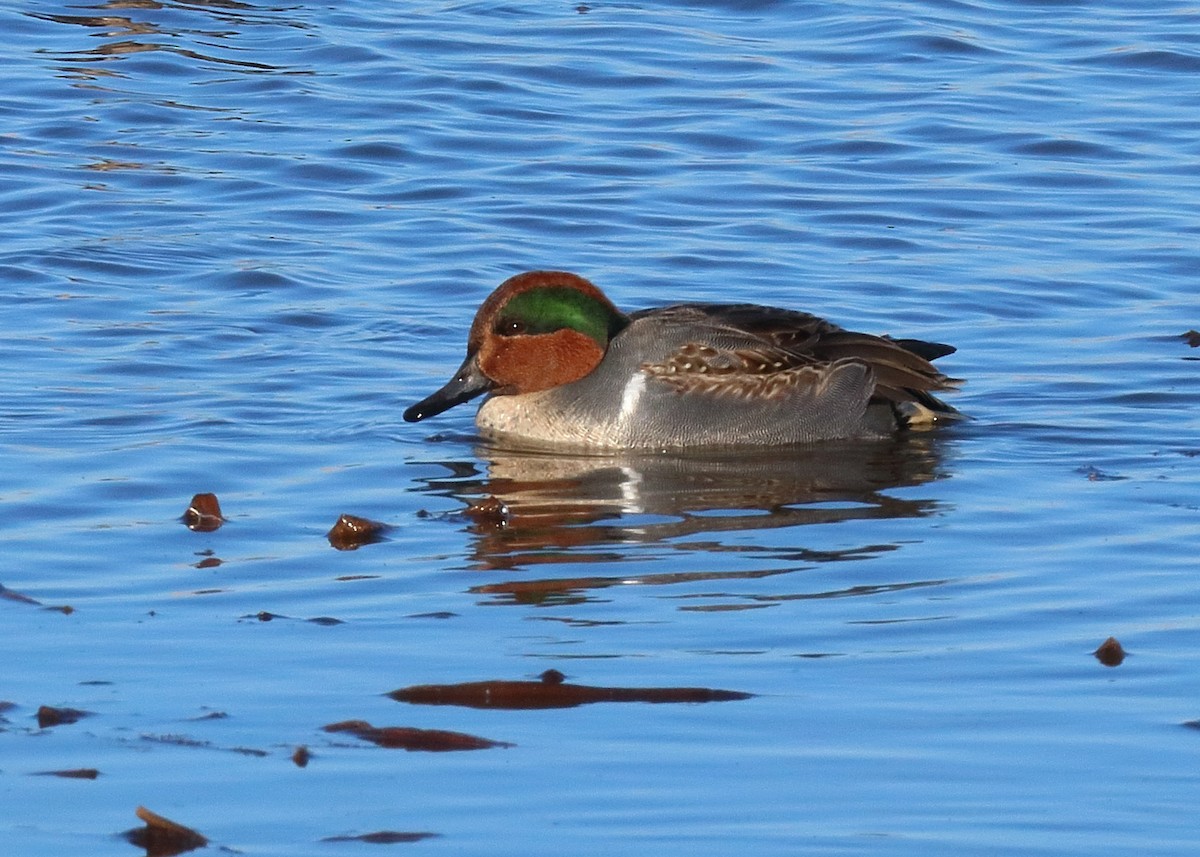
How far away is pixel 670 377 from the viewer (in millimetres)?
9375

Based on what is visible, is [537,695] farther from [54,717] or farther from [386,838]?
[54,717]

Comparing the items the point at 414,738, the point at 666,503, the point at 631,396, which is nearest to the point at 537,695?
the point at 414,738

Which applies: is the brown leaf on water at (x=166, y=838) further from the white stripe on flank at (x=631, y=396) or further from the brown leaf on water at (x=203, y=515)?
the white stripe on flank at (x=631, y=396)

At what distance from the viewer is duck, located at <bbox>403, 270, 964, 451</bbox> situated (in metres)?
9.41

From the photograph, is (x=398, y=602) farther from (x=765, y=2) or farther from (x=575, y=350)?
(x=765, y=2)

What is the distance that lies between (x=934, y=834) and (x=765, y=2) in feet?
Result: 51.6

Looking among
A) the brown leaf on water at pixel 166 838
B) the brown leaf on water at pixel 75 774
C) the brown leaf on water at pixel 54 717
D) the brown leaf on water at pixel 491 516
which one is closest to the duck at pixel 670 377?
the brown leaf on water at pixel 491 516

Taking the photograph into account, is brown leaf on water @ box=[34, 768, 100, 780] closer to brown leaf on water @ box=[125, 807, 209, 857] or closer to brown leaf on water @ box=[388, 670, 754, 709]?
brown leaf on water @ box=[125, 807, 209, 857]

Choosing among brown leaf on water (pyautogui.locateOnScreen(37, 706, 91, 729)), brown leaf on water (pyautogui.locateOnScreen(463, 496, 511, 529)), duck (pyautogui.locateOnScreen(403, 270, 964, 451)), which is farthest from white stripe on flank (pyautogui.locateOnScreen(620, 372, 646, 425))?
brown leaf on water (pyautogui.locateOnScreen(37, 706, 91, 729))

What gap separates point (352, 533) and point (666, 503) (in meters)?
1.35

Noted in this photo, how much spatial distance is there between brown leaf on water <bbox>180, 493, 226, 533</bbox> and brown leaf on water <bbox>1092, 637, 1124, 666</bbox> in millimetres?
3048

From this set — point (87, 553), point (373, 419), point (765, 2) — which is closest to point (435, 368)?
point (373, 419)

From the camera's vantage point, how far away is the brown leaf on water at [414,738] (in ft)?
18.0

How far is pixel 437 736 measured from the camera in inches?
217
